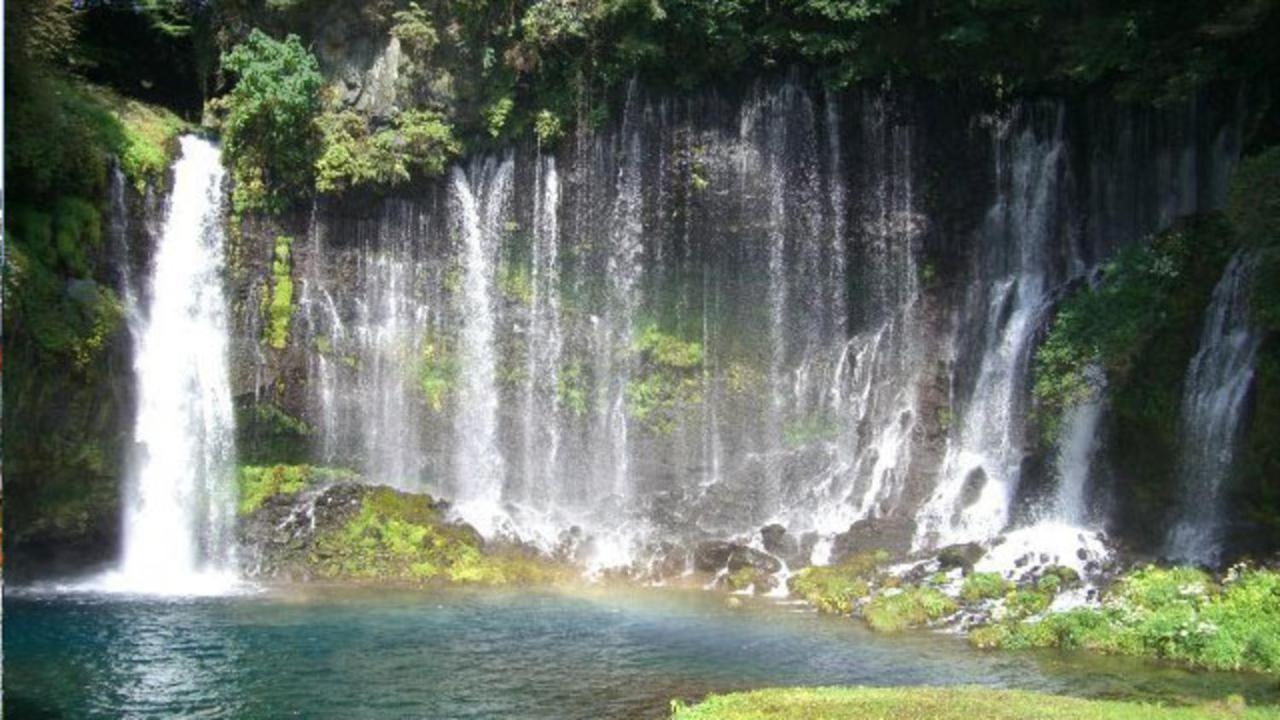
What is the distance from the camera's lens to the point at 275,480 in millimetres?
26609

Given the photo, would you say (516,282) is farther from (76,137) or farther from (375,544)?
(76,137)

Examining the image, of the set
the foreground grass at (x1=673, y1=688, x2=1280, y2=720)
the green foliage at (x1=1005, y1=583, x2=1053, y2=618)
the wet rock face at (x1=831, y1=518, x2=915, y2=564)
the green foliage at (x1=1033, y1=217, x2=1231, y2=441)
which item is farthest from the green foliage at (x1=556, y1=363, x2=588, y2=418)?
the foreground grass at (x1=673, y1=688, x2=1280, y2=720)

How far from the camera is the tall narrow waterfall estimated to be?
2480 centimetres

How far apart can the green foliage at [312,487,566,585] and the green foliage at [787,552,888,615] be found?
565 cm

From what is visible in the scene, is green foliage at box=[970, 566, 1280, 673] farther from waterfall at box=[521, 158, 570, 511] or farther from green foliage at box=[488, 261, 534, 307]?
green foliage at box=[488, 261, 534, 307]

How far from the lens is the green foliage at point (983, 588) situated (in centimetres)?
2025

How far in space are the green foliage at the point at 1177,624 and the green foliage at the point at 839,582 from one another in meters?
3.40

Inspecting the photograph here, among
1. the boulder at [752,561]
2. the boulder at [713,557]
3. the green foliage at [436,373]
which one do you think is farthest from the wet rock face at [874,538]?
the green foliage at [436,373]

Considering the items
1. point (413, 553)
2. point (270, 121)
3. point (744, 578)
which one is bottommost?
point (744, 578)

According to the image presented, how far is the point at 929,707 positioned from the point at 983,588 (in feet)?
30.0

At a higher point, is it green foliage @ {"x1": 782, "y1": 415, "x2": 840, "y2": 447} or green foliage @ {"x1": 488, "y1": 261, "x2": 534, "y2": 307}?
green foliage @ {"x1": 488, "y1": 261, "x2": 534, "y2": 307}

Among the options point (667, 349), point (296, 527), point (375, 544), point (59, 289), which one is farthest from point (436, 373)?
point (59, 289)

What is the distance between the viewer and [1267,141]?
23.4 m

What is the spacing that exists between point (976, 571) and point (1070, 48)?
11493 mm
